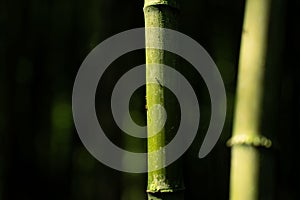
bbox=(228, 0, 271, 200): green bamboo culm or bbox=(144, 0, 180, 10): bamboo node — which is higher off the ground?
bbox=(144, 0, 180, 10): bamboo node

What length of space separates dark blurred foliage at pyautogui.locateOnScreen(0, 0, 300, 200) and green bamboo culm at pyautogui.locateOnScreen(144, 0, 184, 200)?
408 mm

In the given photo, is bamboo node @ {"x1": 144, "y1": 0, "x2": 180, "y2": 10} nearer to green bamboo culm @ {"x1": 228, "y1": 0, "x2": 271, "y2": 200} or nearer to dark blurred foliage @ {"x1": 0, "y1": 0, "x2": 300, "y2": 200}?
green bamboo culm @ {"x1": 228, "y1": 0, "x2": 271, "y2": 200}

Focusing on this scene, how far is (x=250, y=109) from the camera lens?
635 mm

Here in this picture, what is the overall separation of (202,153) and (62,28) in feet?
1.55

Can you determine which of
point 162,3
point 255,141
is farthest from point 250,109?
point 162,3

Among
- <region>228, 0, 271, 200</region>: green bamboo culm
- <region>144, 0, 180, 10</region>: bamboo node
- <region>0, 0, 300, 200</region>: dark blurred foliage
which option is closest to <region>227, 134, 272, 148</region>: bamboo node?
<region>228, 0, 271, 200</region>: green bamboo culm

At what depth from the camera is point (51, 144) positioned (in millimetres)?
1232

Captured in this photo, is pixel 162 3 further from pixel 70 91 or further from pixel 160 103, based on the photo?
pixel 70 91

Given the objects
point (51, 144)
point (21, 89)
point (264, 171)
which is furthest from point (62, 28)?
point (264, 171)

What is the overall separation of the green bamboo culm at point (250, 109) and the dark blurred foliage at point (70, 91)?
407 mm

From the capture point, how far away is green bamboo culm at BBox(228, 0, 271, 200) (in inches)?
25.0

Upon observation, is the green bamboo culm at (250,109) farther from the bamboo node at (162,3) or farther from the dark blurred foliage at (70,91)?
the dark blurred foliage at (70,91)

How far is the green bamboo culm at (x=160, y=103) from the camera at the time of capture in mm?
662

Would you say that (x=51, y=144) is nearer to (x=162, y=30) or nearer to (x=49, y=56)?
(x=49, y=56)
